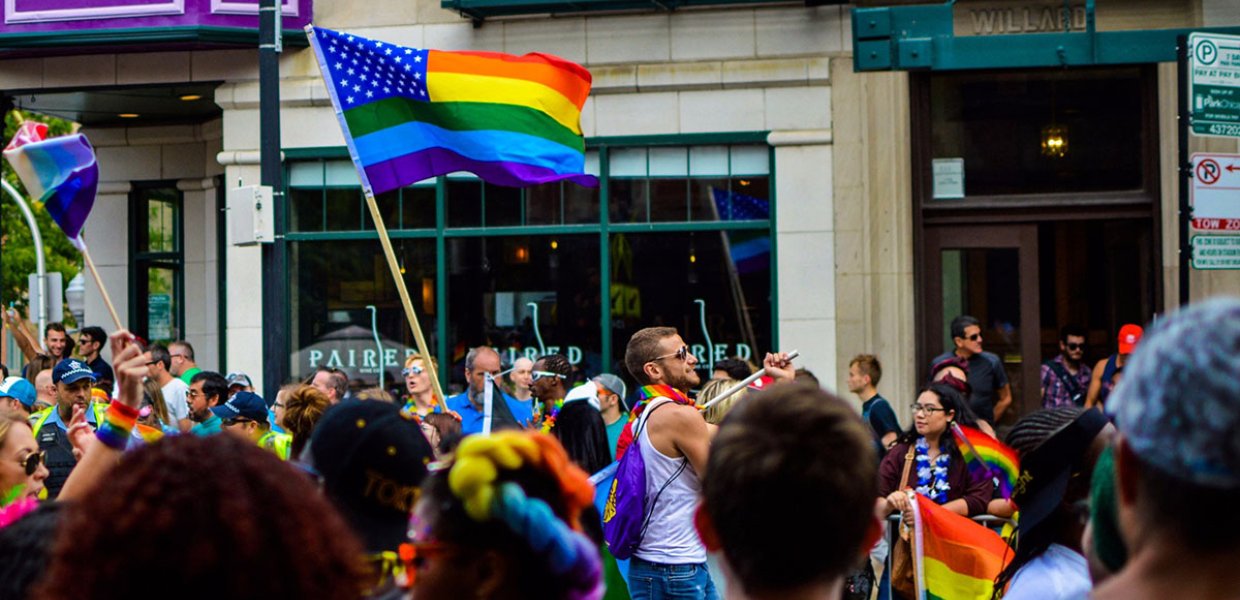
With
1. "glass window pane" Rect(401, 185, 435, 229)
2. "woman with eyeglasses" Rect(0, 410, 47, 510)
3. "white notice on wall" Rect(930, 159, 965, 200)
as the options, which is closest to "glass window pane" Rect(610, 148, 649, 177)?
"glass window pane" Rect(401, 185, 435, 229)

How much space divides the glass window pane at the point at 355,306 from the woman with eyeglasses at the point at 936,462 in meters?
7.04

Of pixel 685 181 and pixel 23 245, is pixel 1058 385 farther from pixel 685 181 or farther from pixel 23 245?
pixel 23 245

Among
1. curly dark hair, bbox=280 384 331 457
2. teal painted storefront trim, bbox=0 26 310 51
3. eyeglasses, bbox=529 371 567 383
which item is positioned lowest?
eyeglasses, bbox=529 371 567 383

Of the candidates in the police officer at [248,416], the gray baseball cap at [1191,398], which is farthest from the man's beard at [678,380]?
the gray baseball cap at [1191,398]

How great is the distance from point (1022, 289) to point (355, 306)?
6.34 meters

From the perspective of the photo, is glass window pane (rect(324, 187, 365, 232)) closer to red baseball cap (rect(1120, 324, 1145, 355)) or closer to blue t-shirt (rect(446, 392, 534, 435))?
blue t-shirt (rect(446, 392, 534, 435))

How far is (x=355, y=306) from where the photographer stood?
15.0 m

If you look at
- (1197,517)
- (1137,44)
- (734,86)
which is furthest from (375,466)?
(734,86)

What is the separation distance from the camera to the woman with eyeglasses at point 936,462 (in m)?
8.33

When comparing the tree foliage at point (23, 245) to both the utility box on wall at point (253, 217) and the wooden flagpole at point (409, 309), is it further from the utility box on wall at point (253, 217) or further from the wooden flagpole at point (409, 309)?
the wooden flagpole at point (409, 309)

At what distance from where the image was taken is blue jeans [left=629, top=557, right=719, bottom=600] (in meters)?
7.31

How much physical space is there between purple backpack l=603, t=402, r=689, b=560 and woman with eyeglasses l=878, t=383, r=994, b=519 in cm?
163

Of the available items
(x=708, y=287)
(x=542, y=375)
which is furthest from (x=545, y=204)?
(x=542, y=375)

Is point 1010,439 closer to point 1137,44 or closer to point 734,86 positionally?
point 1137,44
